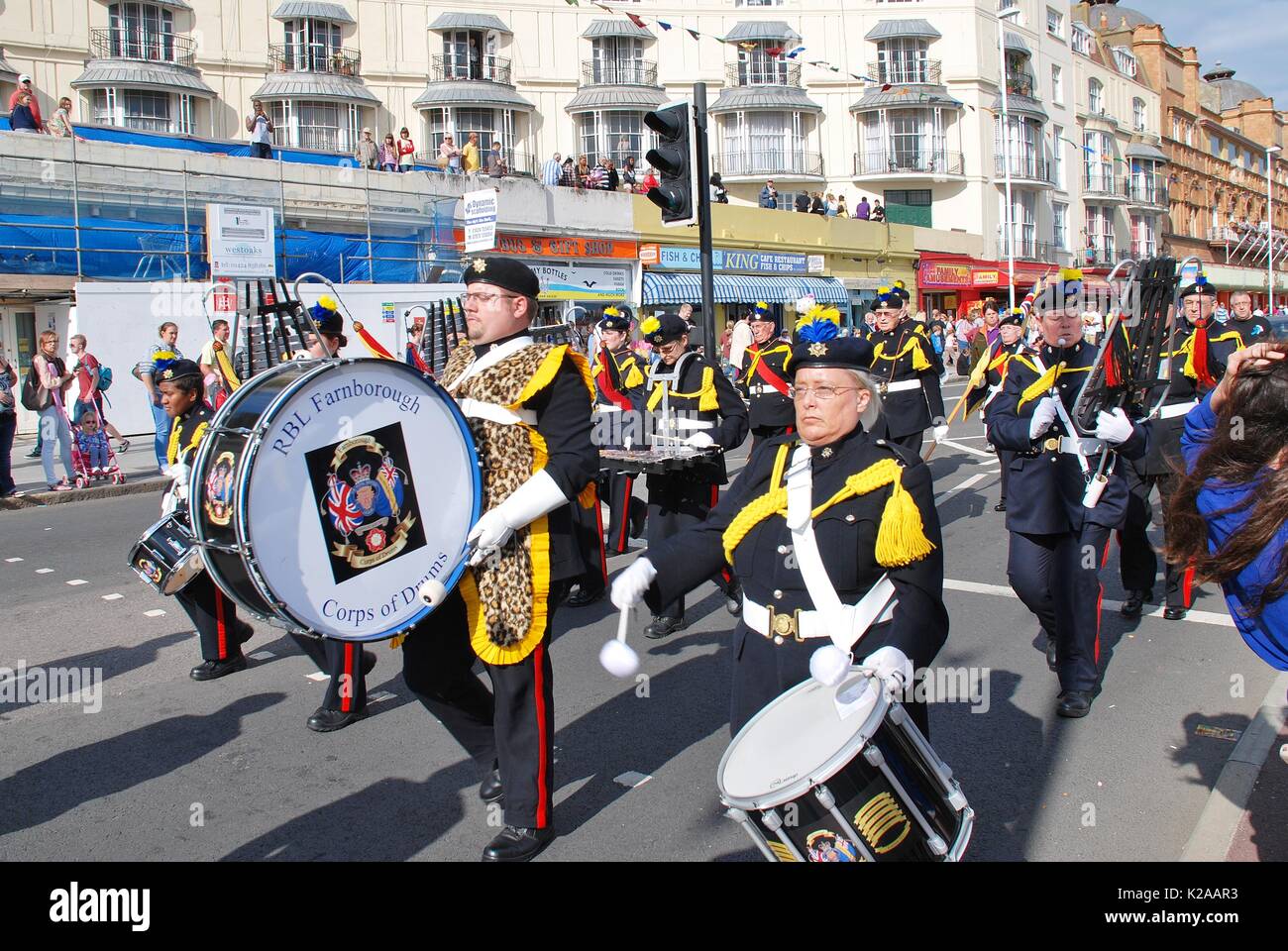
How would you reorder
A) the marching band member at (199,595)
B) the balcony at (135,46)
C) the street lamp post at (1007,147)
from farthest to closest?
the street lamp post at (1007,147) → the balcony at (135,46) → the marching band member at (199,595)

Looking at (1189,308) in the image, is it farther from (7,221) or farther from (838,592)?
→ (7,221)

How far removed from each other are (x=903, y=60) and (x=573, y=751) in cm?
4460

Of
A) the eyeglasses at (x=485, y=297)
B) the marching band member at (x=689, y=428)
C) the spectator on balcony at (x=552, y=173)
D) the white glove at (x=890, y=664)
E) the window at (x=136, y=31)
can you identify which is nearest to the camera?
the white glove at (x=890, y=664)

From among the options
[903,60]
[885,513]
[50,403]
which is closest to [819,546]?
[885,513]

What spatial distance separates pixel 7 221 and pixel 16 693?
15.4 meters

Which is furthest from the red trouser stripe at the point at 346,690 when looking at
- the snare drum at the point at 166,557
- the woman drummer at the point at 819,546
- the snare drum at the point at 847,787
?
the snare drum at the point at 847,787

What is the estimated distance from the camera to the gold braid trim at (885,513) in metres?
2.90

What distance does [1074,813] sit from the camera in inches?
162

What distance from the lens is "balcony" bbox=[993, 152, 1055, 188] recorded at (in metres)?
47.7

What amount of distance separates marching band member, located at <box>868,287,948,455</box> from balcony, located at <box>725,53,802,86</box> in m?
36.2

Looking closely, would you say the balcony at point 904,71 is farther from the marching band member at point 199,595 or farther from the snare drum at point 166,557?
the snare drum at point 166,557

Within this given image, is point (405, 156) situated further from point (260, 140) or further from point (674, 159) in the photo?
point (674, 159)

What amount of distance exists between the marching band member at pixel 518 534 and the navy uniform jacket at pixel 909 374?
533 cm

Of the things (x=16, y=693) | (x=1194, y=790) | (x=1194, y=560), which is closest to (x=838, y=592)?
(x=1194, y=560)
